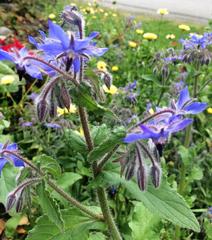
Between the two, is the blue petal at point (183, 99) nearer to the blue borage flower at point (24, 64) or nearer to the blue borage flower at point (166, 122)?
the blue borage flower at point (166, 122)

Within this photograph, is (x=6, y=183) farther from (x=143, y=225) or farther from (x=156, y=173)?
(x=156, y=173)

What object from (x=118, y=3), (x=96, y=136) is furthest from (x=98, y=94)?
(x=118, y=3)

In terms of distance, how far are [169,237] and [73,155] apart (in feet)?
2.01

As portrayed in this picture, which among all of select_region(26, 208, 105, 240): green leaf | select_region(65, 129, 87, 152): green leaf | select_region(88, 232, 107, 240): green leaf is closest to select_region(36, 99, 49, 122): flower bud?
select_region(65, 129, 87, 152): green leaf

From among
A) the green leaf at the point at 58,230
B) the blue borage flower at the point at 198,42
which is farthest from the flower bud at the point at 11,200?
the blue borage flower at the point at 198,42

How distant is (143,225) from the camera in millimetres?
1811

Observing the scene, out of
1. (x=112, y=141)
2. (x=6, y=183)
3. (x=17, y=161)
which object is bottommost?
(x=6, y=183)

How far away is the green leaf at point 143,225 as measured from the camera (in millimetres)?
1797

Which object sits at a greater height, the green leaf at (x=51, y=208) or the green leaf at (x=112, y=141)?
the green leaf at (x=112, y=141)

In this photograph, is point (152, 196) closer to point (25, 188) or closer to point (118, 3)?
point (25, 188)

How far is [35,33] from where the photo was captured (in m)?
4.92

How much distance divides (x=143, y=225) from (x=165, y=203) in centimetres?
48

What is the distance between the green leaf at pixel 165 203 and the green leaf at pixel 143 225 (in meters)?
0.44

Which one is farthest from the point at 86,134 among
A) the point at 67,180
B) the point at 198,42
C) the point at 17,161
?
the point at 198,42
